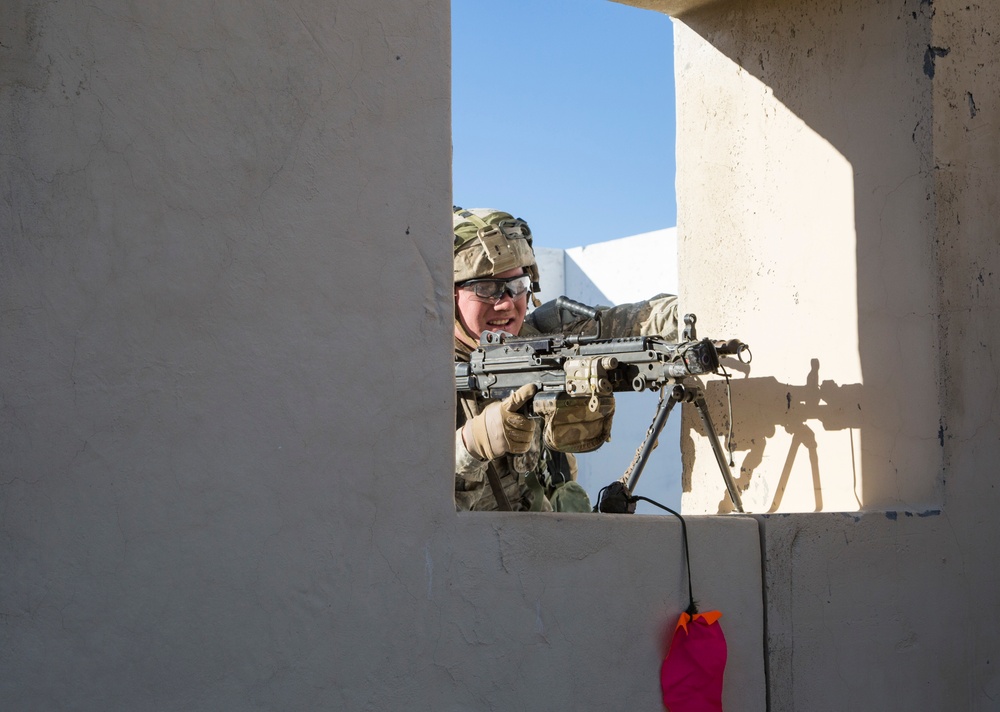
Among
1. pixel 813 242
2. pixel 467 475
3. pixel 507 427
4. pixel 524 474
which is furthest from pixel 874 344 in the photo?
pixel 524 474

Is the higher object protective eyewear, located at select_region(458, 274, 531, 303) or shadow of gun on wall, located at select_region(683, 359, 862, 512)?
protective eyewear, located at select_region(458, 274, 531, 303)

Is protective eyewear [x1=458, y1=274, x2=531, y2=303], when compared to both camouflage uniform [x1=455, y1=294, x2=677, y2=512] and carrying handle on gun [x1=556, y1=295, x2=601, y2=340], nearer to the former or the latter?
camouflage uniform [x1=455, y1=294, x2=677, y2=512]

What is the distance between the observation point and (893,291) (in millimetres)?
2529

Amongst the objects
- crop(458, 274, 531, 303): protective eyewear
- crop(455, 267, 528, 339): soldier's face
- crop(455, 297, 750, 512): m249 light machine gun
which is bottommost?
crop(455, 297, 750, 512): m249 light machine gun

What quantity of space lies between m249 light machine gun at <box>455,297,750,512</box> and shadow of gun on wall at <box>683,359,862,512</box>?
56 mm

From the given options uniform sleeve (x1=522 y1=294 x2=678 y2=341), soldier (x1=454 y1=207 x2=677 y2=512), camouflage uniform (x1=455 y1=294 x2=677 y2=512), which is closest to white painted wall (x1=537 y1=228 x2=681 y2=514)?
uniform sleeve (x1=522 y1=294 x2=678 y2=341)

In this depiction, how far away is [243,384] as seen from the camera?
1547 mm

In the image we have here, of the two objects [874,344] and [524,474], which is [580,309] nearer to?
[524,474]

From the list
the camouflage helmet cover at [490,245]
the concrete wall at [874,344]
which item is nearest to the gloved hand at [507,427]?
the concrete wall at [874,344]

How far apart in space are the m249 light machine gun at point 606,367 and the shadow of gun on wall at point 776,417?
0.06 meters

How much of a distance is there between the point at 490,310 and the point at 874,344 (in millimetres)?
1540

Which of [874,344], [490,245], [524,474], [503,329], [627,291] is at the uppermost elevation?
[627,291]

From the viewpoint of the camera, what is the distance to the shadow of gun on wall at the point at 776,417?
2.61 meters

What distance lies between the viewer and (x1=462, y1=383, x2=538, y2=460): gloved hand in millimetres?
2598
